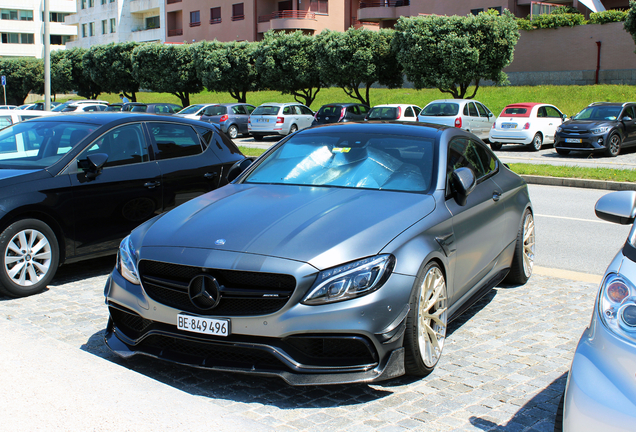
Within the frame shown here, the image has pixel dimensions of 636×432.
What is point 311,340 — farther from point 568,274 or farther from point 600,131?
point 600,131

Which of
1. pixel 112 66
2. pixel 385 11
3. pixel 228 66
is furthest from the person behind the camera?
pixel 385 11

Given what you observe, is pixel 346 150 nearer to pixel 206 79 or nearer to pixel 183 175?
pixel 183 175

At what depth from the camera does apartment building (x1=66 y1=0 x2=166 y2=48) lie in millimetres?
80062

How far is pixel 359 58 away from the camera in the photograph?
122ft

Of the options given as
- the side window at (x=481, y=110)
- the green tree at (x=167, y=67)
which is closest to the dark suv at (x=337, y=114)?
the side window at (x=481, y=110)

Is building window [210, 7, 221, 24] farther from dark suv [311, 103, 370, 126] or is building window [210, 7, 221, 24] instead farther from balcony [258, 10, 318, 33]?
dark suv [311, 103, 370, 126]

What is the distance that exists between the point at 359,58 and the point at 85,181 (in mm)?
32668

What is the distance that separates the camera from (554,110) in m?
24.4

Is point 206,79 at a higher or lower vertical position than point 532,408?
higher

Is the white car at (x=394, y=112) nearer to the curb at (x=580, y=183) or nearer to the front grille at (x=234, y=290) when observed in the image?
the curb at (x=580, y=183)

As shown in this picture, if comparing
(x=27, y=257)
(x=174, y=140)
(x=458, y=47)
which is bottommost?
(x=27, y=257)

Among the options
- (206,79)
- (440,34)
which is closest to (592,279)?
(440,34)

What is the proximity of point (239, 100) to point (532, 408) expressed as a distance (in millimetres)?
46194

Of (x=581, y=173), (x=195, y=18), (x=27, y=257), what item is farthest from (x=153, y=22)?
(x=27, y=257)
